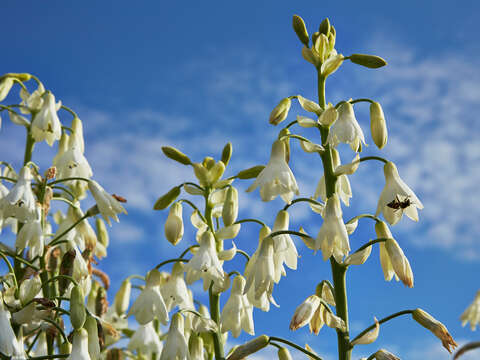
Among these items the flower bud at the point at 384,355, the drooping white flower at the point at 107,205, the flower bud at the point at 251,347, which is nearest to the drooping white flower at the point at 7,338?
the drooping white flower at the point at 107,205

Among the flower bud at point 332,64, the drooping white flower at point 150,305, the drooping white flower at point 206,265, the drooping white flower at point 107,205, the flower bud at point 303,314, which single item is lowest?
the flower bud at point 303,314

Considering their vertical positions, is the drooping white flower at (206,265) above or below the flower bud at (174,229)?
below

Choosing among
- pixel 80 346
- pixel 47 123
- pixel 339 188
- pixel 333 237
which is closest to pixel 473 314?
pixel 339 188

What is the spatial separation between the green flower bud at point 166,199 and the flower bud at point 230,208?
1.16ft

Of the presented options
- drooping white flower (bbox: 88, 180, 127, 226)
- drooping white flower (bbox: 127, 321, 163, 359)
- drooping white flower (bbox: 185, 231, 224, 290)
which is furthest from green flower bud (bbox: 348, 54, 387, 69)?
drooping white flower (bbox: 127, 321, 163, 359)

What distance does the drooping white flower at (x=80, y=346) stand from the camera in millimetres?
3107

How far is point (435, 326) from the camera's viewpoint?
2643 mm

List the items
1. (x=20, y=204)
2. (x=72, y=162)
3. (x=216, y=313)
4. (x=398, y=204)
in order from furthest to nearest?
(x=72, y=162), (x=20, y=204), (x=216, y=313), (x=398, y=204)

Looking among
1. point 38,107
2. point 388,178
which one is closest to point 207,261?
point 388,178

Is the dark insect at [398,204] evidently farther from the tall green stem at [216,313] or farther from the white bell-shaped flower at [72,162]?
the white bell-shaped flower at [72,162]

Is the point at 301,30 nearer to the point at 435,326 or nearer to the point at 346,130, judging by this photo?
the point at 346,130

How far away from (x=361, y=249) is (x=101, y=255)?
2900mm

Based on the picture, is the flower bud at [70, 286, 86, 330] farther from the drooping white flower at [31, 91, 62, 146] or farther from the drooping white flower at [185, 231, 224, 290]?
the drooping white flower at [31, 91, 62, 146]

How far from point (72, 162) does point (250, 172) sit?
1.82m
